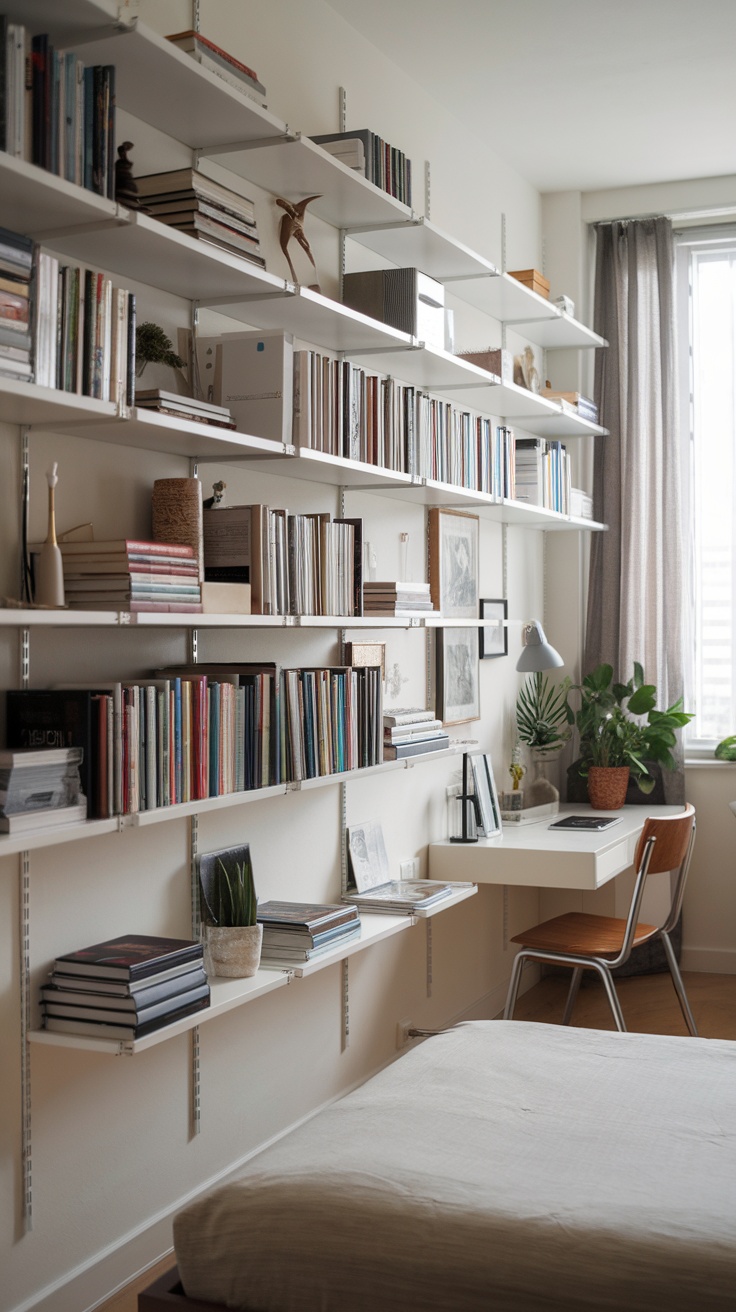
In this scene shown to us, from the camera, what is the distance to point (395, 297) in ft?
10.9

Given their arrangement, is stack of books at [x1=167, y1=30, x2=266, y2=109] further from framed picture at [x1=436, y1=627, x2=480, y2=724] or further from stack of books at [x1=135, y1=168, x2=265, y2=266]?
framed picture at [x1=436, y1=627, x2=480, y2=724]

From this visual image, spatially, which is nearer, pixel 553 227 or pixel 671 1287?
pixel 671 1287

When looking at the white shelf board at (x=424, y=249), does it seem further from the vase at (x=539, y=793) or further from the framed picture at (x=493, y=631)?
the vase at (x=539, y=793)

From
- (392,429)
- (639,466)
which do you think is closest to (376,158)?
(392,429)

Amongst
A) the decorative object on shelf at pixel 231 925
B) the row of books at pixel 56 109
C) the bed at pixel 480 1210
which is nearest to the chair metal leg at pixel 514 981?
the decorative object on shelf at pixel 231 925

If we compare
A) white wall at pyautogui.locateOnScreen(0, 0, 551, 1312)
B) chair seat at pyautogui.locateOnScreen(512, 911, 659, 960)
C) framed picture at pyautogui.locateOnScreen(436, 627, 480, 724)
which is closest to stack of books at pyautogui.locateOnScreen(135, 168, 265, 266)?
white wall at pyautogui.locateOnScreen(0, 0, 551, 1312)

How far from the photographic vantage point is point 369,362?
3535 mm

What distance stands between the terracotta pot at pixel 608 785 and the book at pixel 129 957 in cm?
267

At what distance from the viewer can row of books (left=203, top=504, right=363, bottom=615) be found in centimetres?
259

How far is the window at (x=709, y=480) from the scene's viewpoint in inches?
203

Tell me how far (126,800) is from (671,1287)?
1.16 meters

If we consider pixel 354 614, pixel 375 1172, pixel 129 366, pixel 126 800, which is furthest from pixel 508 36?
pixel 375 1172

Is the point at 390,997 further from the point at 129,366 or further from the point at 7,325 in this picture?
the point at 7,325

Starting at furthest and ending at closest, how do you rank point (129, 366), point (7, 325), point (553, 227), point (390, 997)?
point (553, 227)
point (390, 997)
point (129, 366)
point (7, 325)
